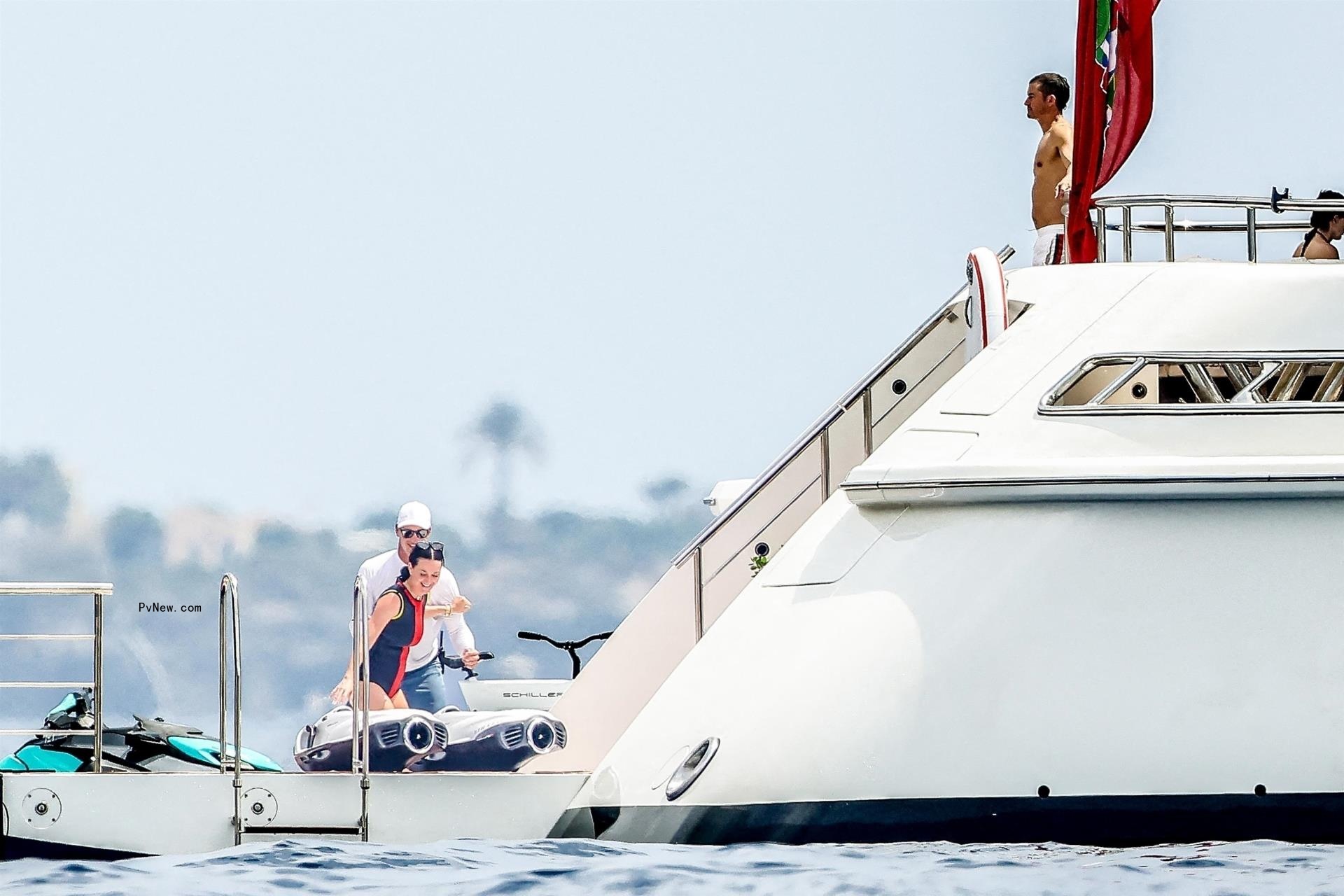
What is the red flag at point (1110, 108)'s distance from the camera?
8398mm

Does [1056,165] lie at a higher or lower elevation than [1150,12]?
lower

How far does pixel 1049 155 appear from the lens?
29.6 ft

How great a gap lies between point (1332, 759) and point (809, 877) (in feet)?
6.33

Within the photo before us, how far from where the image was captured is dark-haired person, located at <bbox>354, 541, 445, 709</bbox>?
8.27m

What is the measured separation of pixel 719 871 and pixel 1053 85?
433cm

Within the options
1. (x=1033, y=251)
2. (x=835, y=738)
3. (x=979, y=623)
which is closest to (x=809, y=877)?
(x=835, y=738)

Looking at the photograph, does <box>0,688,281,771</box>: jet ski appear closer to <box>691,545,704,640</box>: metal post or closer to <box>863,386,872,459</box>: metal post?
<box>691,545,704,640</box>: metal post

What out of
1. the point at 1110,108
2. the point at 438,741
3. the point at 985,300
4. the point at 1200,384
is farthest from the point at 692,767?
the point at 1110,108

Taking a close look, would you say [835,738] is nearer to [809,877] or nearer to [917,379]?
[809,877]

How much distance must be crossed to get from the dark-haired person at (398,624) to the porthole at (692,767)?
68.6 inches

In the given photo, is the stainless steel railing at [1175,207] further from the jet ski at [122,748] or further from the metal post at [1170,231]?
the jet ski at [122,748]

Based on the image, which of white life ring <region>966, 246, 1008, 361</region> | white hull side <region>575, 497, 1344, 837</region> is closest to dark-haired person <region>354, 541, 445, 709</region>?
white hull side <region>575, 497, 1344, 837</region>

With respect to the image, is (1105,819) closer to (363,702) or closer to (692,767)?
(692,767)

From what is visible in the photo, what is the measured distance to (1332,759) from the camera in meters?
6.70
